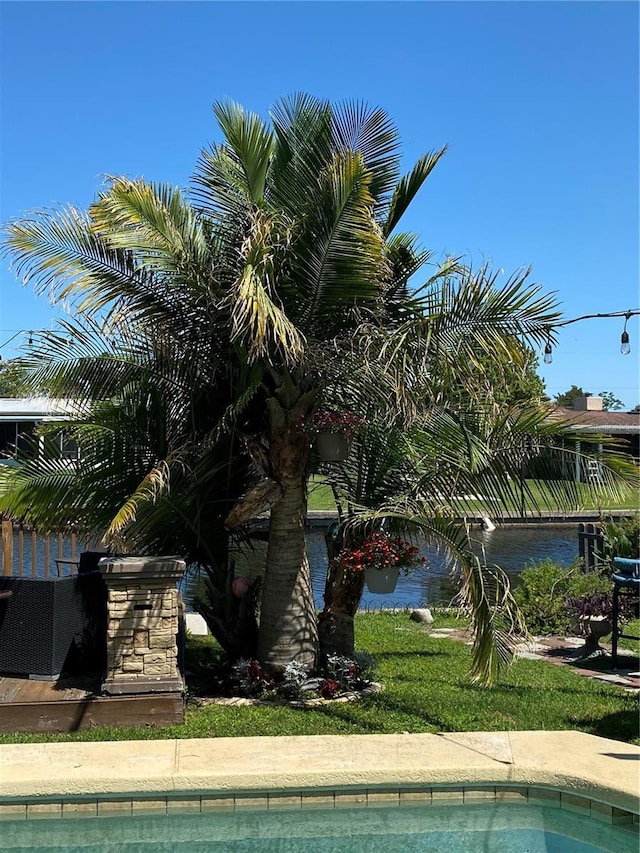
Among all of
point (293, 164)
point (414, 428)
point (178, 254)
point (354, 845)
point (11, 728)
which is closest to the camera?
point (354, 845)

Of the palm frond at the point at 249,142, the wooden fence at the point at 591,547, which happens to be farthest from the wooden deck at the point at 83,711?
the wooden fence at the point at 591,547

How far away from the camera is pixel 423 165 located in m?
7.00

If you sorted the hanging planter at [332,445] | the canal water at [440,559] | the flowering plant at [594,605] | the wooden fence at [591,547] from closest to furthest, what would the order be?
the hanging planter at [332,445], the flowering plant at [594,605], the wooden fence at [591,547], the canal water at [440,559]

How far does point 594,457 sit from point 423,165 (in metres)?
2.81

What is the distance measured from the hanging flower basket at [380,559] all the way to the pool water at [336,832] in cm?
227

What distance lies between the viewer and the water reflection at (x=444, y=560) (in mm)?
14505

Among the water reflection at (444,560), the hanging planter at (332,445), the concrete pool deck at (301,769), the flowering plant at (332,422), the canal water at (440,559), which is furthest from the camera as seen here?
the water reflection at (444,560)

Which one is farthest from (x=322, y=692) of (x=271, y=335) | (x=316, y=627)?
(x=271, y=335)

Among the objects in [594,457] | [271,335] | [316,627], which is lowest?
[316,627]

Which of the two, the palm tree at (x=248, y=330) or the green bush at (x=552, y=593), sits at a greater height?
the palm tree at (x=248, y=330)

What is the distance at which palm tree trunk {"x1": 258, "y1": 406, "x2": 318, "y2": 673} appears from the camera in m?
6.61

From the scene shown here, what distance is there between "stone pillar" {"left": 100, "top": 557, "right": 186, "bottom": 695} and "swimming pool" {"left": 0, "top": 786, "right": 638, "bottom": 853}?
1259 mm

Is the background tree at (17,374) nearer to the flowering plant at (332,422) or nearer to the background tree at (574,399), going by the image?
the flowering plant at (332,422)

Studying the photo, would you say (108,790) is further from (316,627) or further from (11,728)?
(316,627)
